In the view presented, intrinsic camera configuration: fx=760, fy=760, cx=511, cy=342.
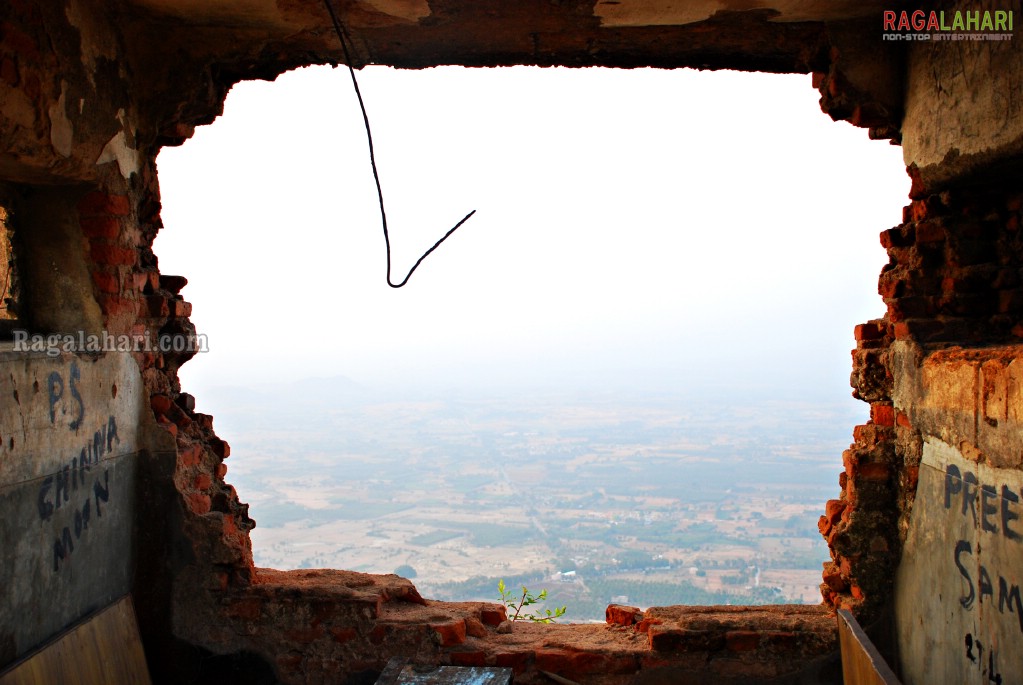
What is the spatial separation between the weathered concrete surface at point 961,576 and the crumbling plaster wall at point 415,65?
8 centimetres

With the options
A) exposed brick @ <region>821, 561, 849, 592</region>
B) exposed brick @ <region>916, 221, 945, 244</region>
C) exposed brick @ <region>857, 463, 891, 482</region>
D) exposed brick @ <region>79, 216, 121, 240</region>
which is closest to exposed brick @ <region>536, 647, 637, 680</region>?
exposed brick @ <region>821, 561, 849, 592</region>

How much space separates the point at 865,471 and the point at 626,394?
85.5ft

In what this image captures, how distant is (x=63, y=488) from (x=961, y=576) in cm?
284

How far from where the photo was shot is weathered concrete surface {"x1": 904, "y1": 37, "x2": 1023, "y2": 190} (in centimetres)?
223

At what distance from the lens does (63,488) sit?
248cm

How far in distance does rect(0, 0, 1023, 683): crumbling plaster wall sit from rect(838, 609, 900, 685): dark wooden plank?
0.16 metres

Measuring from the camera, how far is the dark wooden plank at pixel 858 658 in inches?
85.0

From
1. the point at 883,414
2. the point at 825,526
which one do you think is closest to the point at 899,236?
the point at 883,414

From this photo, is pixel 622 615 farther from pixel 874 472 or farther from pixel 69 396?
pixel 69 396

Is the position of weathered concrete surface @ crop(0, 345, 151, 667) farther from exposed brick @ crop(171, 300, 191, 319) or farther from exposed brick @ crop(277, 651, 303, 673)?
exposed brick @ crop(277, 651, 303, 673)

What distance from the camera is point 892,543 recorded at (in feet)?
9.53

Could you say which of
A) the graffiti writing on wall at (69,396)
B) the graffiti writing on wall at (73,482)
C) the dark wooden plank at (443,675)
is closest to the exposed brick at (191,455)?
the graffiti writing on wall at (73,482)

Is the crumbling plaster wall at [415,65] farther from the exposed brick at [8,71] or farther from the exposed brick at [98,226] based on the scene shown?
the exposed brick at [8,71]

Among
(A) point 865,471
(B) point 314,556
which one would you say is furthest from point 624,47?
(B) point 314,556
